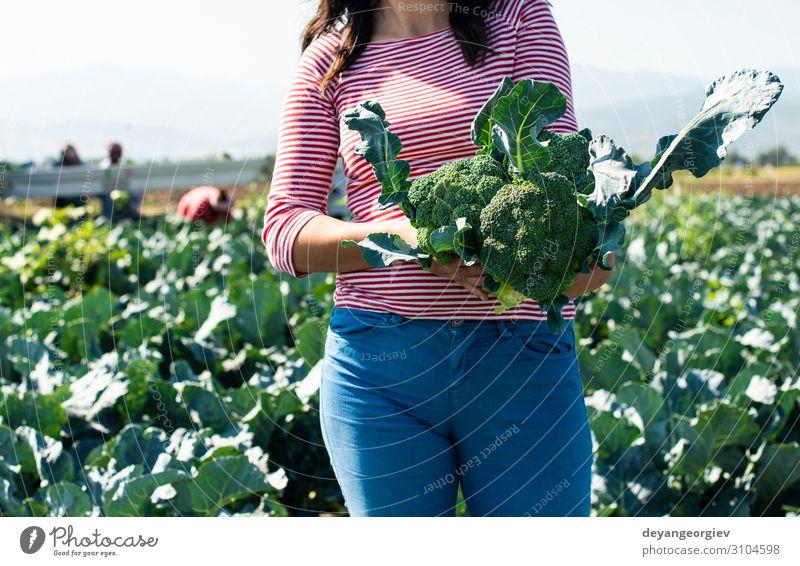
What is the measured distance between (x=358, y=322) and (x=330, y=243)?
0.66ft

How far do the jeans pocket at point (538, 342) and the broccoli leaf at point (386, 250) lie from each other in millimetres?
280

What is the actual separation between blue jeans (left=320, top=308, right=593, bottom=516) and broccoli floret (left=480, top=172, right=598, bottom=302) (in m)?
0.21

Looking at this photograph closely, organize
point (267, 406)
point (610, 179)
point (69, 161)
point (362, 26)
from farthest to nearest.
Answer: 1. point (69, 161)
2. point (267, 406)
3. point (362, 26)
4. point (610, 179)

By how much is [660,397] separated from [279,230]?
2148 millimetres

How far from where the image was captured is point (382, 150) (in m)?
1.85

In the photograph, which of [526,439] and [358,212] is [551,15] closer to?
[358,212]

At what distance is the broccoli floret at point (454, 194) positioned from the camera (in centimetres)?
176

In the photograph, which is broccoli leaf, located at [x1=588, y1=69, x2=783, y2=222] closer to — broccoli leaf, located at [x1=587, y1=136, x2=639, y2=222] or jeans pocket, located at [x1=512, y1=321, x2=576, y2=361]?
broccoli leaf, located at [x1=587, y1=136, x2=639, y2=222]

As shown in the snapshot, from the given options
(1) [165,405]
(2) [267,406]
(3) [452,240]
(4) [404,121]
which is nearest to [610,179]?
(3) [452,240]

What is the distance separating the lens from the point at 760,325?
4852 millimetres

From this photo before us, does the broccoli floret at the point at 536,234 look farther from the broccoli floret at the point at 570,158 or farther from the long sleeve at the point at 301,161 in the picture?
the long sleeve at the point at 301,161

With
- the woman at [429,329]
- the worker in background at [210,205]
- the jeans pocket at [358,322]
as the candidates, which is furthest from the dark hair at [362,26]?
the worker in background at [210,205]

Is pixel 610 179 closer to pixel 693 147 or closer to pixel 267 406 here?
pixel 693 147
